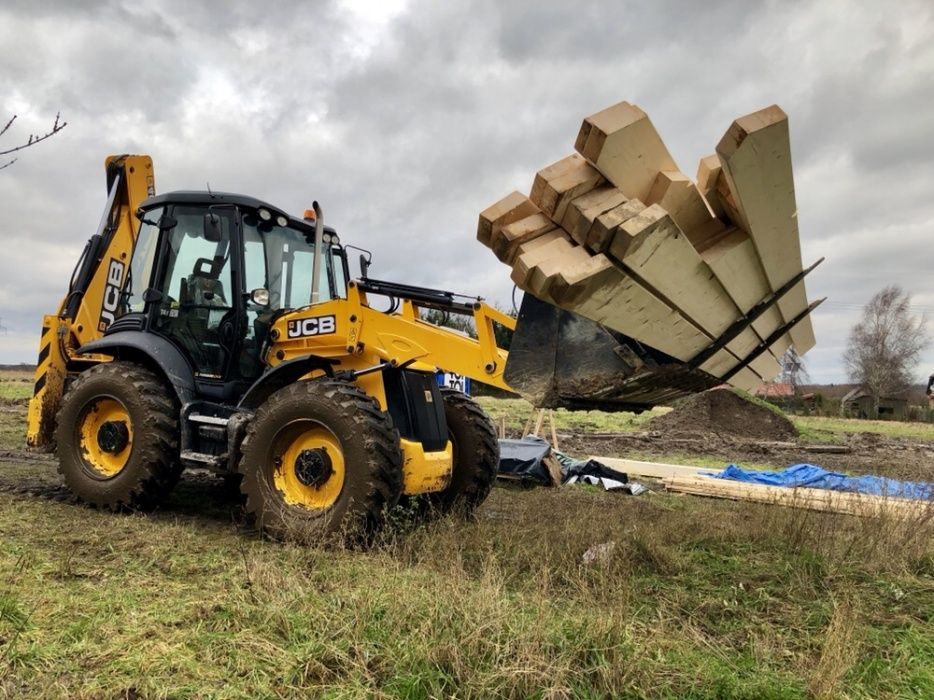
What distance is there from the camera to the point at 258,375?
6578 millimetres

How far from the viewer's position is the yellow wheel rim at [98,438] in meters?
6.60

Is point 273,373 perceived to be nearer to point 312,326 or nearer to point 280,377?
point 280,377

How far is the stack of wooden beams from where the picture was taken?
137 inches

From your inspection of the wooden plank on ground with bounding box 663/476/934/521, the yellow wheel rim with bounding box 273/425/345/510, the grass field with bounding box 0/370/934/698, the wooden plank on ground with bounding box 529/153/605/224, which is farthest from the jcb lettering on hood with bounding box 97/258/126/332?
the wooden plank on ground with bounding box 663/476/934/521

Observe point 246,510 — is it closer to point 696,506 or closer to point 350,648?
point 350,648

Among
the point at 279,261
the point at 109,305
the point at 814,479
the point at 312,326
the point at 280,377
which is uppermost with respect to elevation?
the point at 279,261

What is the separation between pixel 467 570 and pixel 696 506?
4.91m

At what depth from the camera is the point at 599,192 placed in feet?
12.1

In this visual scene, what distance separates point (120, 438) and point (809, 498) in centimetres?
641

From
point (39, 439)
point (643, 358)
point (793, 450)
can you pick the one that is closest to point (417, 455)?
point (643, 358)

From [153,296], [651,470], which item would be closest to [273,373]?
[153,296]

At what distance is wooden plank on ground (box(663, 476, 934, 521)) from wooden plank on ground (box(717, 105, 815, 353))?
260cm

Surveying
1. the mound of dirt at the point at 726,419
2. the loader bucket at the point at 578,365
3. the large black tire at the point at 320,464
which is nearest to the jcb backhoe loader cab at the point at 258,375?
the large black tire at the point at 320,464

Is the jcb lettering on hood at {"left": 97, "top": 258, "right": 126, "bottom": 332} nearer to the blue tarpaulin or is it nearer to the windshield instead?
the windshield
